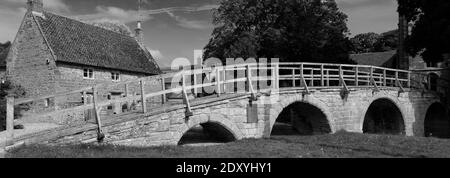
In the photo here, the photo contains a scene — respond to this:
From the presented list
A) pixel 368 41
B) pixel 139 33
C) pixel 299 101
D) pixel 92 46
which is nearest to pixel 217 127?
pixel 299 101

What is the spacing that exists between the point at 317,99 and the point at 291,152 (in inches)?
241

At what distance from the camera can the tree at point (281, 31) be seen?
1046 inches

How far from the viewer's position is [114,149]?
9312mm

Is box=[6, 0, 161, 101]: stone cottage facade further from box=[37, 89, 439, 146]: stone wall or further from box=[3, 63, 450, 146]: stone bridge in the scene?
box=[37, 89, 439, 146]: stone wall

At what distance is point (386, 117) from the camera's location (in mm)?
21109

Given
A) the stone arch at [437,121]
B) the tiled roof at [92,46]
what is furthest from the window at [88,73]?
the stone arch at [437,121]

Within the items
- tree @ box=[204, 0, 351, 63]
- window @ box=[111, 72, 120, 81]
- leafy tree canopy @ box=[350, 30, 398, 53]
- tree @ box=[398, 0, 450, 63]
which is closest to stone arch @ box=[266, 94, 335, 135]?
tree @ box=[398, 0, 450, 63]

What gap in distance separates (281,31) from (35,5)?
1687 cm

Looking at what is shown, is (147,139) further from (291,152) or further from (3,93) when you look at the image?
(3,93)

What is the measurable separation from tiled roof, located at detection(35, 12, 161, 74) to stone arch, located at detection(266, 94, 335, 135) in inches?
613

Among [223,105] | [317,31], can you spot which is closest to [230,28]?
[317,31]

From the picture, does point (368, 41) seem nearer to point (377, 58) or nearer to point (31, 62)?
point (377, 58)

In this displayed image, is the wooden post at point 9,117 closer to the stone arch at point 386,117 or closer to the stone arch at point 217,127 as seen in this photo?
the stone arch at point 217,127

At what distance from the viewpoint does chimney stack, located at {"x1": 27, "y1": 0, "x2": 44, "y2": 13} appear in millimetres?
24453
